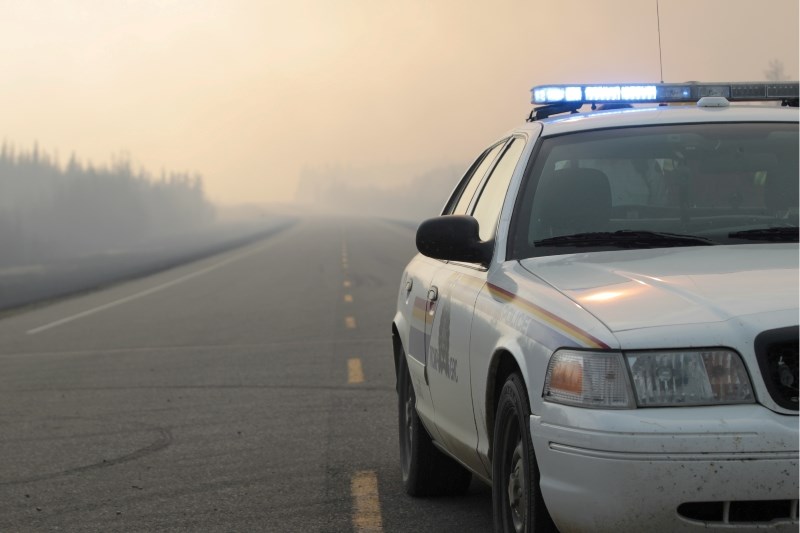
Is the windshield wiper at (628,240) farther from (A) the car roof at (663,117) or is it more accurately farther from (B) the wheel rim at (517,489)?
(B) the wheel rim at (517,489)

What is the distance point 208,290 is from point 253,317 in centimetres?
669

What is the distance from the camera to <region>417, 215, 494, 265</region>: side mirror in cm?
519

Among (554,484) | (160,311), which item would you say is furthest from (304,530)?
(160,311)

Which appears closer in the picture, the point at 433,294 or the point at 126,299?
the point at 433,294

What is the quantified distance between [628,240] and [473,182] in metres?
1.81

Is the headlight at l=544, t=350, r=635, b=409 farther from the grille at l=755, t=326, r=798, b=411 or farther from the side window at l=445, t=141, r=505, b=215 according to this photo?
the side window at l=445, t=141, r=505, b=215

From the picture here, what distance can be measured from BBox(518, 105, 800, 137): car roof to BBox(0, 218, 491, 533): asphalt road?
1.86 m

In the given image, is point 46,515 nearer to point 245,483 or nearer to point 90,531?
point 90,531

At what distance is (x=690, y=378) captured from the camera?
3.79 m

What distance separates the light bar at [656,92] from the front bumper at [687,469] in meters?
2.68

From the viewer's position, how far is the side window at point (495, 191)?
556 cm

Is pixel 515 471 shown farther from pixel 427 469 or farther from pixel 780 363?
pixel 427 469

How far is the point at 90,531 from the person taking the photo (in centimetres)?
608

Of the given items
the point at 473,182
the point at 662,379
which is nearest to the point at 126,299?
the point at 473,182
